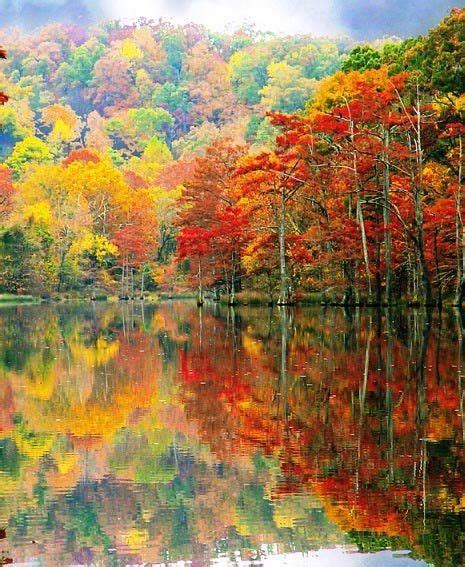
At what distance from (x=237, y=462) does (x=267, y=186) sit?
30.5 m

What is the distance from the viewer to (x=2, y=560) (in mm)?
4352

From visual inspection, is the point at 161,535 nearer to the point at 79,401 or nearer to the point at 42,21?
the point at 79,401

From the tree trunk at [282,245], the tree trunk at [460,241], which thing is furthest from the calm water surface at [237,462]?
the tree trunk at [282,245]

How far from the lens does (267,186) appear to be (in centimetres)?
3641

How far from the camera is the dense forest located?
2970 cm

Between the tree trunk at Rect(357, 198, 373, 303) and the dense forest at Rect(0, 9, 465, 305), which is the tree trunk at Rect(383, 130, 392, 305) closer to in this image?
the dense forest at Rect(0, 9, 465, 305)

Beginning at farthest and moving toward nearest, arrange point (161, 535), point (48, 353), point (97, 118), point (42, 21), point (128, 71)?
1. point (42, 21)
2. point (128, 71)
3. point (97, 118)
4. point (48, 353)
5. point (161, 535)

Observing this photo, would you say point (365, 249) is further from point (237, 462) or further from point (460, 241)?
point (237, 462)

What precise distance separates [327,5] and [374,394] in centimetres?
14537

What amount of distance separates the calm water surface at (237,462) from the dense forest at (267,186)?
16.6 m

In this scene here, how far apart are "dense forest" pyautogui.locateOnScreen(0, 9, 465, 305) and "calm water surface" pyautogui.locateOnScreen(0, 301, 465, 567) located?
1664 centimetres

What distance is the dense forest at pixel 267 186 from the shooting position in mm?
29703

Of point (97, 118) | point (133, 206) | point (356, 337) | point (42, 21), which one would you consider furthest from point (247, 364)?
point (42, 21)

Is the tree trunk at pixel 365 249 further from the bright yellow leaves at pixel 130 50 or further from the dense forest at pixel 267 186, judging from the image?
the bright yellow leaves at pixel 130 50
